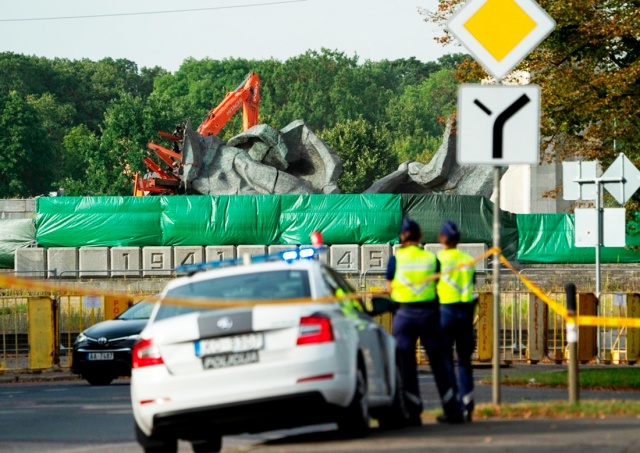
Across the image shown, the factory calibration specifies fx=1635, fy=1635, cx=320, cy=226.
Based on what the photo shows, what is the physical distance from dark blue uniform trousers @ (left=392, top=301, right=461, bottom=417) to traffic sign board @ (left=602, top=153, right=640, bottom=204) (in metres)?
14.7

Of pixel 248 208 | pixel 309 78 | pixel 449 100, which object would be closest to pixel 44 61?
pixel 309 78

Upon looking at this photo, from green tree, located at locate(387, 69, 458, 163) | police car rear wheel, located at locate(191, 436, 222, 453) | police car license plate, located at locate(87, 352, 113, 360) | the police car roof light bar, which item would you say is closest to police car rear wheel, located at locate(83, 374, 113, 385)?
police car license plate, located at locate(87, 352, 113, 360)

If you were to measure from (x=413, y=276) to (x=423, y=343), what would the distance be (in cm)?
59

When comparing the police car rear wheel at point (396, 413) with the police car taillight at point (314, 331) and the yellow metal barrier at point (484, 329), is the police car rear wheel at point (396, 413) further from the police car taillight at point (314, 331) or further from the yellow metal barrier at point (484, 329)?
the yellow metal barrier at point (484, 329)

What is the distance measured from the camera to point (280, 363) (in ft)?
38.0

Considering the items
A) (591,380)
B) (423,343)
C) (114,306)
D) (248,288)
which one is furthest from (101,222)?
(248,288)

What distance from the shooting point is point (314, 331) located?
38.2 feet

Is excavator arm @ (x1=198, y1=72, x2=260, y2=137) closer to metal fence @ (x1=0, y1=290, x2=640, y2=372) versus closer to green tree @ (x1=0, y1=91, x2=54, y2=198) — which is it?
metal fence @ (x1=0, y1=290, x2=640, y2=372)

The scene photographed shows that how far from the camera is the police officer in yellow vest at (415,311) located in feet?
45.0

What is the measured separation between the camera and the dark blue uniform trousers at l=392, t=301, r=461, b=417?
Answer: 13.8m

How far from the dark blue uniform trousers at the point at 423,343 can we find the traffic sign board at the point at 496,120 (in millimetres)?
1389

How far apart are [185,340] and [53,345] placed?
17.3 meters

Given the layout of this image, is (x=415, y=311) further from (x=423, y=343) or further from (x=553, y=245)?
(x=553, y=245)

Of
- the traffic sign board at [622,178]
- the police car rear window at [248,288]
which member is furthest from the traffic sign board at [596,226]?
the police car rear window at [248,288]
